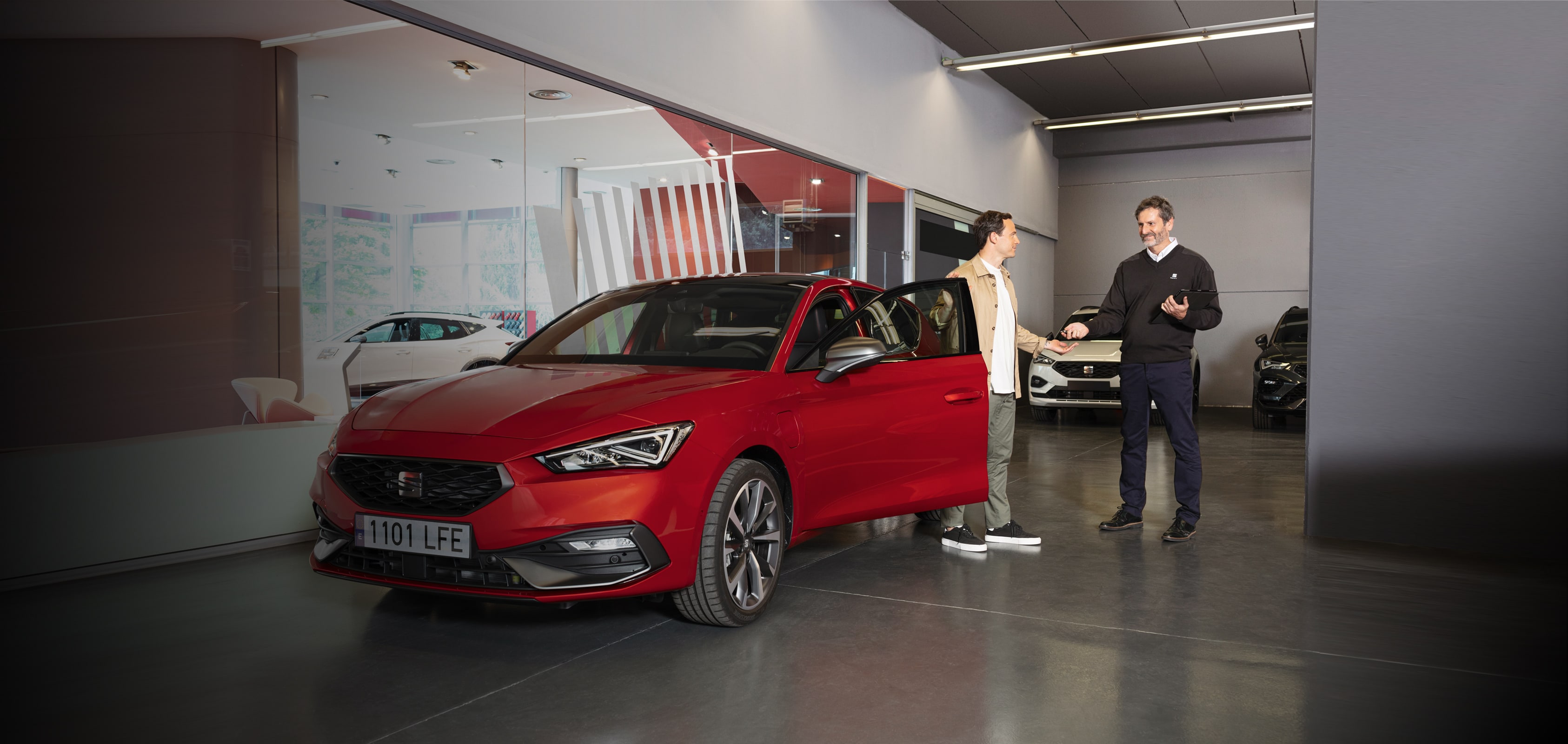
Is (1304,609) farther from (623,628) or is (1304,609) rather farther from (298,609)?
(298,609)

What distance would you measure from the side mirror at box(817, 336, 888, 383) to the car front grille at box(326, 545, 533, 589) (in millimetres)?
1427

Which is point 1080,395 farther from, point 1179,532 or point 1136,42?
point 1179,532

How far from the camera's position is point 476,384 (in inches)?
140

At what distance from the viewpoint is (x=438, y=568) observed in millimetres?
3021

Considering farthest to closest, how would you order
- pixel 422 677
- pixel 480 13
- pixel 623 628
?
pixel 480 13 → pixel 623 628 → pixel 422 677

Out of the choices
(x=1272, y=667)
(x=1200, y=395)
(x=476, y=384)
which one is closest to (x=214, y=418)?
(x=476, y=384)

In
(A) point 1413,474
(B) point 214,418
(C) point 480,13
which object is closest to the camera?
(B) point 214,418

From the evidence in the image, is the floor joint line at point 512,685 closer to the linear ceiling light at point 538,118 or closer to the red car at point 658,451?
the red car at point 658,451

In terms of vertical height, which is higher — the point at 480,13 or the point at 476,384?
the point at 480,13

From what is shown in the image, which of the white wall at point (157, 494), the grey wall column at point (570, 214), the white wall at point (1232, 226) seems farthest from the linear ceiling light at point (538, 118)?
the white wall at point (1232, 226)

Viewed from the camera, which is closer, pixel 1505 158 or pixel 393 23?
pixel 1505 158

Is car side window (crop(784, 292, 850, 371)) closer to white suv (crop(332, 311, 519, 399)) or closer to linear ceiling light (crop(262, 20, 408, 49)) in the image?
white suv (crop(332, 311, 519, 399))

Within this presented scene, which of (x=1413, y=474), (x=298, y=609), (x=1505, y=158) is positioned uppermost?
(x=1505, y=158)

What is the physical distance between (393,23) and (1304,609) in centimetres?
521
